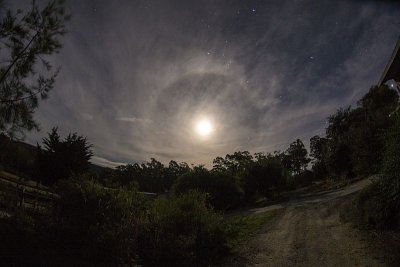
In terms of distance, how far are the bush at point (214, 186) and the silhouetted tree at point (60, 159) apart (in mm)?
10979

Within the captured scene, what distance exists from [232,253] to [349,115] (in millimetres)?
48935

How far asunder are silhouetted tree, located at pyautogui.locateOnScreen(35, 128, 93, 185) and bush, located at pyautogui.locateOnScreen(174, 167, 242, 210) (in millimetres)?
10979

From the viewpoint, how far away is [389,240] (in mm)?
8273

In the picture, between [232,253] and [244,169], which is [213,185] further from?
[232,253]

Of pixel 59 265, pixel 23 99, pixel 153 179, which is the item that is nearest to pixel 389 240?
pixel 59 265

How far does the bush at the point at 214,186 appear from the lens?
30.9 m

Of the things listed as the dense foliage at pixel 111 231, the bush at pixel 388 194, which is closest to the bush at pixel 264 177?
the bush at pixel 388 194

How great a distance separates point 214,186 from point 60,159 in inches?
625

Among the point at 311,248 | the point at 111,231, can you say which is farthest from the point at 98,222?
the point at 311,248

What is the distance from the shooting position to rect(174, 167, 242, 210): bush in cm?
3091

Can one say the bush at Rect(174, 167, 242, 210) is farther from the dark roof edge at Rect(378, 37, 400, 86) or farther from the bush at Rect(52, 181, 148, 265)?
the bush at Rect(52, 181, 148, 265)

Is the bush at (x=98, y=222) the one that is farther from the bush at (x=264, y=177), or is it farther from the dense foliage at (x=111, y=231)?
the bush at (x=264, y=177)

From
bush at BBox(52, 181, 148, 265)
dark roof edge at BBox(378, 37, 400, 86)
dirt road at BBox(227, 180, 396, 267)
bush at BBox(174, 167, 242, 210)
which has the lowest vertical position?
dirt road at BBox(227, 180, 396, 267)

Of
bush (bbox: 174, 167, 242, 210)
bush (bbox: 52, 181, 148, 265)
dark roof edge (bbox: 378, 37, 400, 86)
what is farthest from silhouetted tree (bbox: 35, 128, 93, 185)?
dark roof edge (bbox: 378, 37, 400, 86)
